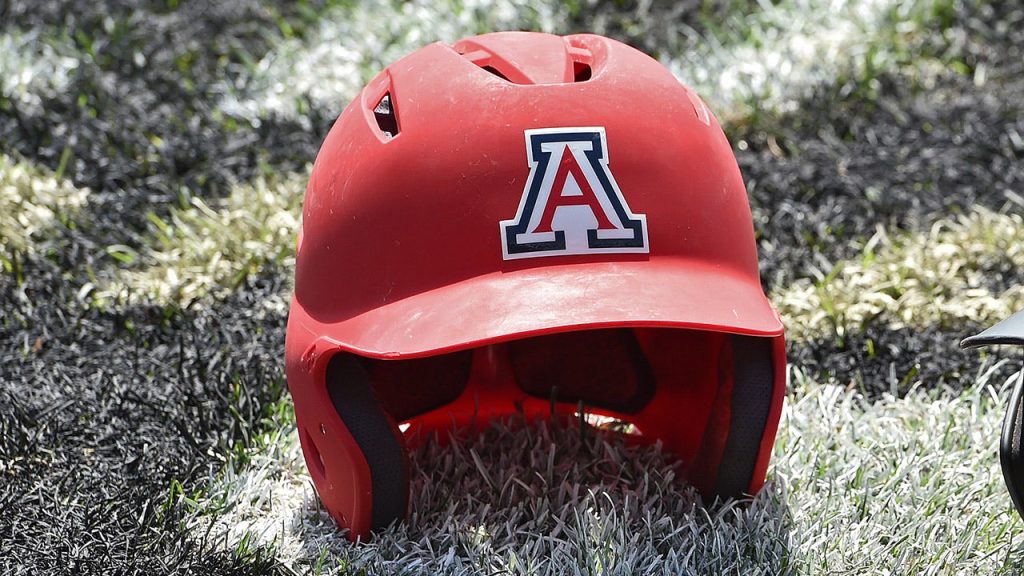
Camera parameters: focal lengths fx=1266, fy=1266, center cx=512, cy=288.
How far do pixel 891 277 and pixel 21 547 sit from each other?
7.03 ft

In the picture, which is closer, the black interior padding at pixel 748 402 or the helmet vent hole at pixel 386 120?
the black interior padding at pixel 748 402

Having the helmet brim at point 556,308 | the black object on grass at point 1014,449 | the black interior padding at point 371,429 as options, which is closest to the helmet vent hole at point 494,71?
the helmet brim at point 556,308

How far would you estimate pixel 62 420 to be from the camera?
105 inches

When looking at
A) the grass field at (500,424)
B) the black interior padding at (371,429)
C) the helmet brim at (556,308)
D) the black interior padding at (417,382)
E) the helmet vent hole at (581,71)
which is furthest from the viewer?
the black interior padding at (417,382)

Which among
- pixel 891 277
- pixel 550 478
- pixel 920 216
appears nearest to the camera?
pixel 550 478

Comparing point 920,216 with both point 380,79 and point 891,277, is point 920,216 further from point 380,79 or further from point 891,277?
point 380,79

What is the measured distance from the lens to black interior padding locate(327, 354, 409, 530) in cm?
217

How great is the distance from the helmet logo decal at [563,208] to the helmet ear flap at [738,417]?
0.37 m

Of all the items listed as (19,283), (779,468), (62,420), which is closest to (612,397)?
(779,468)

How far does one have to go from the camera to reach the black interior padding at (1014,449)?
2.18m

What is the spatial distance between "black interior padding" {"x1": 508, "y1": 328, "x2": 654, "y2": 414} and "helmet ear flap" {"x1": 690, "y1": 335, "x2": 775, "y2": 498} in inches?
12.3

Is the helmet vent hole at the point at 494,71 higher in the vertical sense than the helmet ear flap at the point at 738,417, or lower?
higher

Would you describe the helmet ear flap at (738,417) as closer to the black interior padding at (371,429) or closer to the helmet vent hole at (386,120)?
the black interior padding at (371,429)

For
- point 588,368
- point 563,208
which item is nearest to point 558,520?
point 588,368
